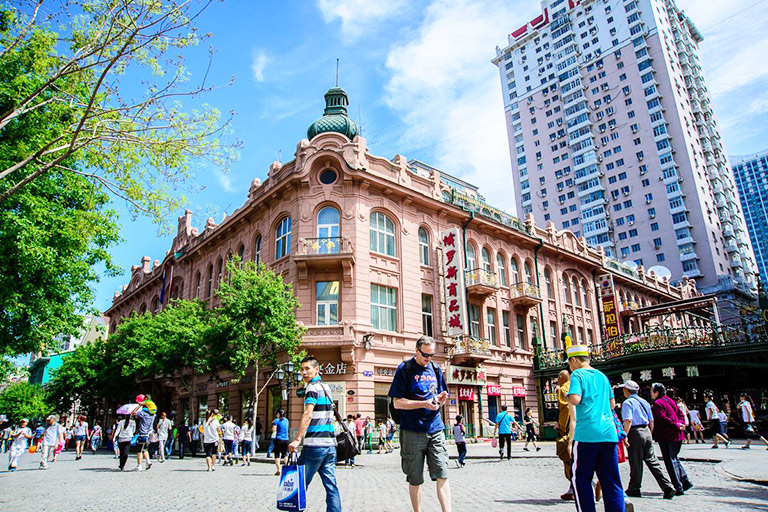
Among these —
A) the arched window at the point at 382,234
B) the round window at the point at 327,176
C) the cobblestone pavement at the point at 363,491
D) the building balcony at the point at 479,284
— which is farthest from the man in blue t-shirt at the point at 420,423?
the building balcony at the point at 479,284

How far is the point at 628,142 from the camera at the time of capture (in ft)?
236

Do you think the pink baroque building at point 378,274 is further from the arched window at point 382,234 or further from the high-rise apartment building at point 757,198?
the high-rise apartment building at point 757,198

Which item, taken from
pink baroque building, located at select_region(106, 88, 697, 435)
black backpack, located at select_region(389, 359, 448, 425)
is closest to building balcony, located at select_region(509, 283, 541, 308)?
pink baroque building, located at select_region(106, 88, 697, 435)

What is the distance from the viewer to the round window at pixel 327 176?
82.7ft

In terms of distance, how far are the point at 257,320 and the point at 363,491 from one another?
12.7 m

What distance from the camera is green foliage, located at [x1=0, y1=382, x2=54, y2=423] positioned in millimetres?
64375

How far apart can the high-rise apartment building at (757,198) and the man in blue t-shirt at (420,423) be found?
17113 centimetres

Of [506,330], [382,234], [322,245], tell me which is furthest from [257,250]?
[506,330]

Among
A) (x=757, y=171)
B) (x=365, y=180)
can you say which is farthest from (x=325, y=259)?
(x=757, y=171)

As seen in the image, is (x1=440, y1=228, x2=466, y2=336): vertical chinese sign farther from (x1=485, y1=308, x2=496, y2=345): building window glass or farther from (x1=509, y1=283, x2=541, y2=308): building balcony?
(x1=509, y1=283, x2=541, y2=308): building balcony

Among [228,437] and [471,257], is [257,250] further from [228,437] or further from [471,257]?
[228,437]

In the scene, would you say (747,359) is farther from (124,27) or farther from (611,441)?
(124,27)

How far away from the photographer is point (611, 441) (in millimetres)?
4984

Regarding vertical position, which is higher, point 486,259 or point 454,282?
point 486,259
